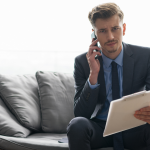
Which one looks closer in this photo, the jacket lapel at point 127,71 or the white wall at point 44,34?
the jacket lapel at point 127,71

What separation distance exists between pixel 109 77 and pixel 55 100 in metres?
0.64

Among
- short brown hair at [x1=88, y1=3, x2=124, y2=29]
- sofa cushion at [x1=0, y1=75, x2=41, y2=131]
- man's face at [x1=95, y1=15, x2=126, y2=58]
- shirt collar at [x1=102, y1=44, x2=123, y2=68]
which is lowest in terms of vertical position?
sofa cushion at [x1=0, y1=75, x2=41, y2=131]

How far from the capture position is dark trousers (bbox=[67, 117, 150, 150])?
1.24 metres

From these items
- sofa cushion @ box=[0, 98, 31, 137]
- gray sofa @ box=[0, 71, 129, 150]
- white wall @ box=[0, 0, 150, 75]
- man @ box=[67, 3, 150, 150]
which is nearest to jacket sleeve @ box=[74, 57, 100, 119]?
man @ box=[67, 3, 150, 150]

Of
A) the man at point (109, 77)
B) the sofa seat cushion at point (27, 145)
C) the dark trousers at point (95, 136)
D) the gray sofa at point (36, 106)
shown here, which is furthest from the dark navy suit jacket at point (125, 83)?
the gray sofa at point (36, 106)

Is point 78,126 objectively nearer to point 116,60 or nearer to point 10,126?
point 116,60

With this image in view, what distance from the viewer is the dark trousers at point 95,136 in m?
1.24

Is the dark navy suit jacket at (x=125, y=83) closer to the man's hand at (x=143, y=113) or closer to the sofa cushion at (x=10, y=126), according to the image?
the man's hand at (x=143, y=113)

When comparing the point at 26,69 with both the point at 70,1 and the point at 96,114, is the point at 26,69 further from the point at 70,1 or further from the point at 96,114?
the point at 96,114

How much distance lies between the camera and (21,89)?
202 cm

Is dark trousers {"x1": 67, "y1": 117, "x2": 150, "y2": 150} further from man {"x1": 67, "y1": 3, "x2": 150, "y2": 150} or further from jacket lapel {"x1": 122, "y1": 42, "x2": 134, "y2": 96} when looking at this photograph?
jacket lapel {"x1": 122, "y1": 42, "x2": 134, "y2": 96}

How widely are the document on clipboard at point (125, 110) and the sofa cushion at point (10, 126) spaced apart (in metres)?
0.77

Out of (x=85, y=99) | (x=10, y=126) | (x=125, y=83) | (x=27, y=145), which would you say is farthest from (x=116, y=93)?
(x=10, y=126)

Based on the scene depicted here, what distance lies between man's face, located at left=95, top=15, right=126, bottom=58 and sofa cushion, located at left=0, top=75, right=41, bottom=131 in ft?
2.71
